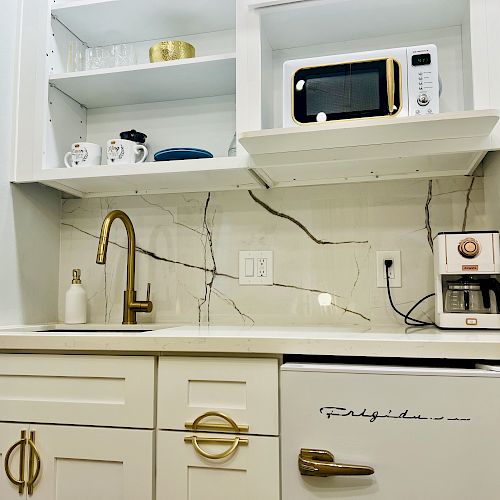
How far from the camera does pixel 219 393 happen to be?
1.18 meters

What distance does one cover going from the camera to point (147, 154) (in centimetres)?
176

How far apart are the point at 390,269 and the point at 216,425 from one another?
2.61 ft

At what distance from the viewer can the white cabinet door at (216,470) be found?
112 centimetres

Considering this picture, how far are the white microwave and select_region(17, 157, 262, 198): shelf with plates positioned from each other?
0.81 ft

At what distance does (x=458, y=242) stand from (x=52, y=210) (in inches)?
54.5

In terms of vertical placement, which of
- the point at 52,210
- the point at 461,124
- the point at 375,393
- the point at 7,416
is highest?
the point at 461,124

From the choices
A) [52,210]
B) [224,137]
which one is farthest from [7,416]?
[224,137]

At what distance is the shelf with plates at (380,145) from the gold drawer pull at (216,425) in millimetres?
710

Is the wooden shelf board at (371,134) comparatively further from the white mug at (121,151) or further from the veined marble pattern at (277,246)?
the white mug at (121,151)

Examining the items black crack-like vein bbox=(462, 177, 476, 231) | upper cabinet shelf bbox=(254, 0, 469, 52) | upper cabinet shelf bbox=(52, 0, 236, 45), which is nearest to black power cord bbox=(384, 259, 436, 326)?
black crack-like vein bbox=(462, 177, 476, 231)

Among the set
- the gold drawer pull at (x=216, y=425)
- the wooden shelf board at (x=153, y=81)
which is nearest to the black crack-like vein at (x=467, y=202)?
the wooden shelf board at (x=153, y=81)

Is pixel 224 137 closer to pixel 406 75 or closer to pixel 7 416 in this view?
pixel 406 75

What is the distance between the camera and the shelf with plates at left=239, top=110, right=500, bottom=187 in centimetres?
131

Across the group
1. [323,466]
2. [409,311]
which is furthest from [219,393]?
[409,311]
